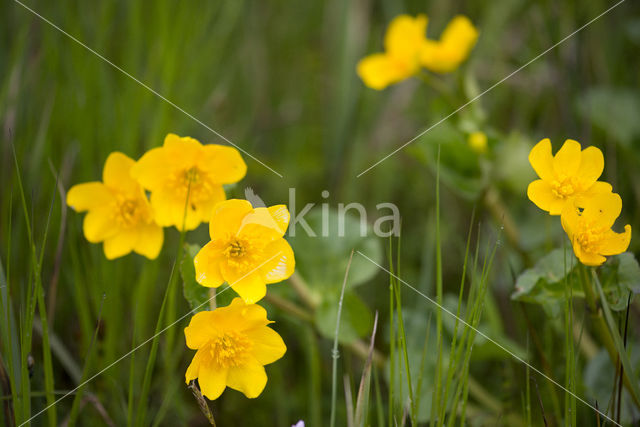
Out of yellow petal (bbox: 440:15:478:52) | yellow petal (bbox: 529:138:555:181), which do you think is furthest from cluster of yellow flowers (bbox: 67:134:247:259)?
yellow petal (bbox: 440:15:478:52)

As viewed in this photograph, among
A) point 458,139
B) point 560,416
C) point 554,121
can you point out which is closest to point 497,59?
point 554,121

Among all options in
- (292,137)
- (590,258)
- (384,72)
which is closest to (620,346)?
(590,258)

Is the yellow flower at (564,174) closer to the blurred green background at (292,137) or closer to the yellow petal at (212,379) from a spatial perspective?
the blurred green background at (292,137)

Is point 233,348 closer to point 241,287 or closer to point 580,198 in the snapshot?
point 241,287

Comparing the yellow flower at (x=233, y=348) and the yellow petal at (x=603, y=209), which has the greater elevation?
the yellow petal at (x=603, y=209)

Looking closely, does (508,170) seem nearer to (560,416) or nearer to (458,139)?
(458,139)

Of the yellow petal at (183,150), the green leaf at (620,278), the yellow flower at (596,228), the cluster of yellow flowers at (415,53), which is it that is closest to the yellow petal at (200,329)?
the yellow petal at (183,150)
